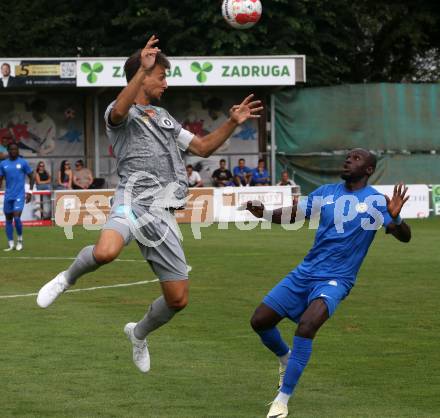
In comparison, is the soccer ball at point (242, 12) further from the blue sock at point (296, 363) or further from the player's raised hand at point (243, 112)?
the blue sock at point (296, 363)

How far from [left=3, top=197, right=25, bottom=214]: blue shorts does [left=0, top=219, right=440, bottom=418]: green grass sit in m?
A: 5.28

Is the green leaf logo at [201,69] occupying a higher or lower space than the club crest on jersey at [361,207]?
higher

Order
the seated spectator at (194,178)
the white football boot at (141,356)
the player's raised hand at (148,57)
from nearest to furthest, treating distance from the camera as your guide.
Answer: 1. the player's raised hand at (148,57)
2. the white football boot at (141,356)
3. the seated spectator at (194,178)

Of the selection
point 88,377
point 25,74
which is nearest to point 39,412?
point 88,377

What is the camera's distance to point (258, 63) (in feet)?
117

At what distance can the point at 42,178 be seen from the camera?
33.5 meters

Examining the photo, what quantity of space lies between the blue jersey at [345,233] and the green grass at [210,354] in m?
1.03

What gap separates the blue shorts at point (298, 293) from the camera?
28.4 ft

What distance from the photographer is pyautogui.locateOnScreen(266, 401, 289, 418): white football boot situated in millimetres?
8180

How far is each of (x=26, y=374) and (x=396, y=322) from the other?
16.2 feet

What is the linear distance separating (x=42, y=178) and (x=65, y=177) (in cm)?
72

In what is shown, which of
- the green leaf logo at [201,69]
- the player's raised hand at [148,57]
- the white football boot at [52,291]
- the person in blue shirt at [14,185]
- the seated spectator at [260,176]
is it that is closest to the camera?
the player's raised hand at [148,57]

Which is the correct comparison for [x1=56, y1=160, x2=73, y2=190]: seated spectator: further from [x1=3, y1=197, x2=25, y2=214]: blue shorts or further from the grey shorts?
the grey shorts

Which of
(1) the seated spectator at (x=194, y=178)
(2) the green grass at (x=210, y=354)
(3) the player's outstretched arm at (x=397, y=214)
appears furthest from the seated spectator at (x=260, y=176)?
(3) the player's outstretched arm at (x=397, y=214)
